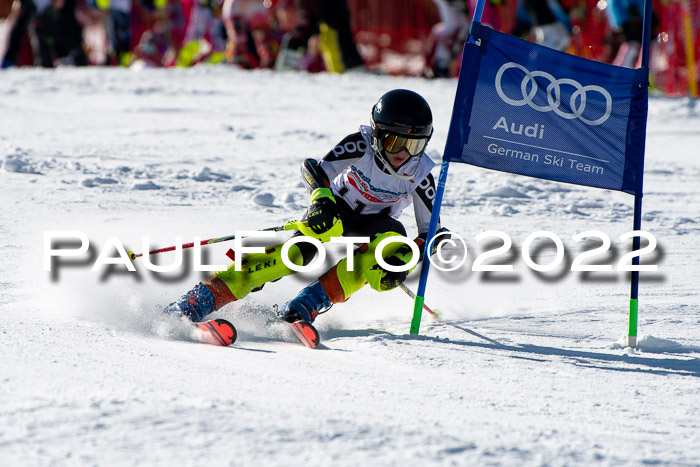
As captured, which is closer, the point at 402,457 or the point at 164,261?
the point at 402,457

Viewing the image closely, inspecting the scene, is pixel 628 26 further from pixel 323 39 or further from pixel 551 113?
pixel 551 113

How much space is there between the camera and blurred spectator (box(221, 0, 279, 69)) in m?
14.1

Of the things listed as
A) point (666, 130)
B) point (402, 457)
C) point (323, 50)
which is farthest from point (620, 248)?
point (323, 50)

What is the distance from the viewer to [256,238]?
511 centimetres

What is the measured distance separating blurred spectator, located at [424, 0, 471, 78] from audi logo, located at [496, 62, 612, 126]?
964cm

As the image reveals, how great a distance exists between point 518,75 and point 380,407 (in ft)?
6.18

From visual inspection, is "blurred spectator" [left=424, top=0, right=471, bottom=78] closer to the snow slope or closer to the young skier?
the snow slope

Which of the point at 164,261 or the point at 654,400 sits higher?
the point at 164,261


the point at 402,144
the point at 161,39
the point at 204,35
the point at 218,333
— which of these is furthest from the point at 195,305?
the point at 161,39

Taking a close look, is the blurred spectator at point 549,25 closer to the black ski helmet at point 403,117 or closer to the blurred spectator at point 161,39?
the blurred spectator at point 161,39

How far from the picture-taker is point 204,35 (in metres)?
16.6

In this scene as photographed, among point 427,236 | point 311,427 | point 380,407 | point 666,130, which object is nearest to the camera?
point 311,427

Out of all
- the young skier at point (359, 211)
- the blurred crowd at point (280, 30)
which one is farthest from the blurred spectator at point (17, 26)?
the young skier at point (359, 211)

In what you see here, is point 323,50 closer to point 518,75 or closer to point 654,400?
point 518,75
